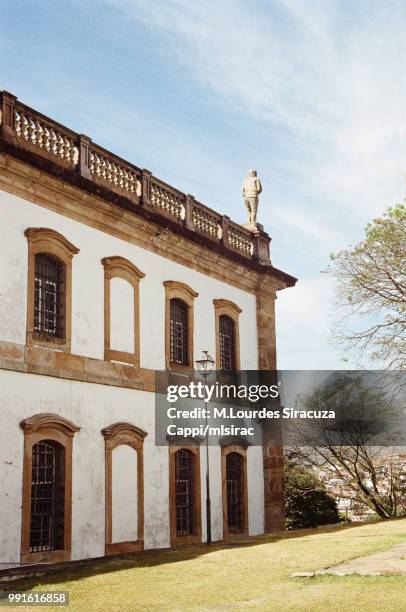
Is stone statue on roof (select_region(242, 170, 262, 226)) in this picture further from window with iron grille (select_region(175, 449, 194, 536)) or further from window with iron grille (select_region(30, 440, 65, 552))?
window with iron grille (select_region(30, 440, 65, 552))

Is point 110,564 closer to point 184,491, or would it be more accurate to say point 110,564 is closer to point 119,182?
point 184,491

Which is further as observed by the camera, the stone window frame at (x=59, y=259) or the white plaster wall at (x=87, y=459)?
the stone window frame at (x=59, y=259)

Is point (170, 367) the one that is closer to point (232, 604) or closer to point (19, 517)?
point (19, 517)

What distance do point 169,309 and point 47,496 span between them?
5.37 meters

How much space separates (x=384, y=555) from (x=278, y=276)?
11.2m

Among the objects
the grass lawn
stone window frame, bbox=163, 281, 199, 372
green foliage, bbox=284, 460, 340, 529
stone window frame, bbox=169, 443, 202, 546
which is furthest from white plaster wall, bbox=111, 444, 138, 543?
green foliage, bbox=284, 460, 340, 529

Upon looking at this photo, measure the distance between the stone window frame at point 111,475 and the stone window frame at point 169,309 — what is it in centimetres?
203

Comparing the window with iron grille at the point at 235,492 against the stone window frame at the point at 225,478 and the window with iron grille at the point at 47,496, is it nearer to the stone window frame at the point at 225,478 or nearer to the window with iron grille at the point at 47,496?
the stone window frame at the point at 225,478

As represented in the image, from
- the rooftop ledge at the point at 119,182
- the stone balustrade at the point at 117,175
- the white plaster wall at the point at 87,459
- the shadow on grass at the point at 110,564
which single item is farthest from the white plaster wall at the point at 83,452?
the stone balustrade at the point at 117,175

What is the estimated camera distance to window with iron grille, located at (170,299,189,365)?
17.4 m

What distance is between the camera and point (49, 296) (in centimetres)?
1394

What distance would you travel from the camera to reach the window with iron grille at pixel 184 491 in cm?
1662

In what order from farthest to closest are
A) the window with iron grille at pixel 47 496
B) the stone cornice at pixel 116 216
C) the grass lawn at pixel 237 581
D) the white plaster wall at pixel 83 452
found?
the stone cornice at pixel 116 216 < the window with iron grille at pixel 47 496 < the white plaster wall at pixel 83 452 < the grass lawn at pixel 237 581

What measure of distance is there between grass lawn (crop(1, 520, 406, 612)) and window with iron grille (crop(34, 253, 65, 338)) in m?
4.18
